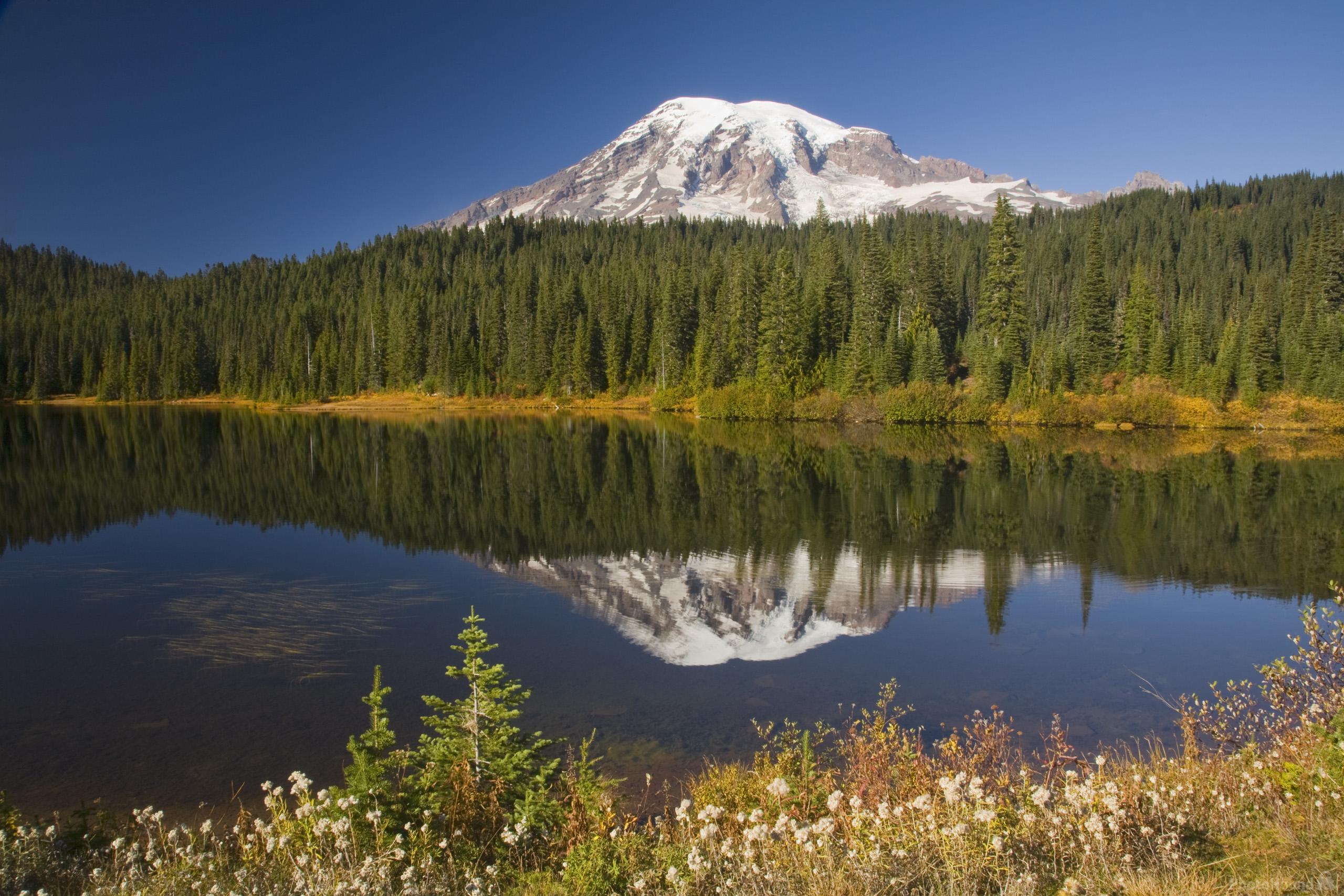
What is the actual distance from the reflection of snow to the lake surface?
0.35 feet

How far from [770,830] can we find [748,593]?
42.7ft

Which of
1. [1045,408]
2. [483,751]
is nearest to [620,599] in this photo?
[483,751]

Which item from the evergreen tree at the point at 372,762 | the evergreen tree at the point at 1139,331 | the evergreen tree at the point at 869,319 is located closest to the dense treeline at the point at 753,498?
the evergreen tree at the point at 372,762

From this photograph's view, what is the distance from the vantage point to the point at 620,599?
1850 cm

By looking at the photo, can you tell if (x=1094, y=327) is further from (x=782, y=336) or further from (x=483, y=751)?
(x=483, y=751)

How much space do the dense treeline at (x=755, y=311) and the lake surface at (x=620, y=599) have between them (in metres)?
38.7

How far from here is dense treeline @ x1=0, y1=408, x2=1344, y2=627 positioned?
23.2m

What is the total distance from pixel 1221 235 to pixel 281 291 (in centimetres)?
17483

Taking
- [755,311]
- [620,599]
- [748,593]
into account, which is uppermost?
[755,311]

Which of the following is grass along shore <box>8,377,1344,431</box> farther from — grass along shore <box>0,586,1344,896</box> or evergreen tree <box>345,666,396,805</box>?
evergreen tree <box>345,666,396,805</box>

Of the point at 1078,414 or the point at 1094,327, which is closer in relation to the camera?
the point at 1078,414

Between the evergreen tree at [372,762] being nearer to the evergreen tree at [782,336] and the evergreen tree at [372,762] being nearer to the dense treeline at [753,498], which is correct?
the dense treeline at [753,498]

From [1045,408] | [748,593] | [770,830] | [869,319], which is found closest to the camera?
[770,830]

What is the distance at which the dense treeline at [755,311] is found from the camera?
75.1 m
